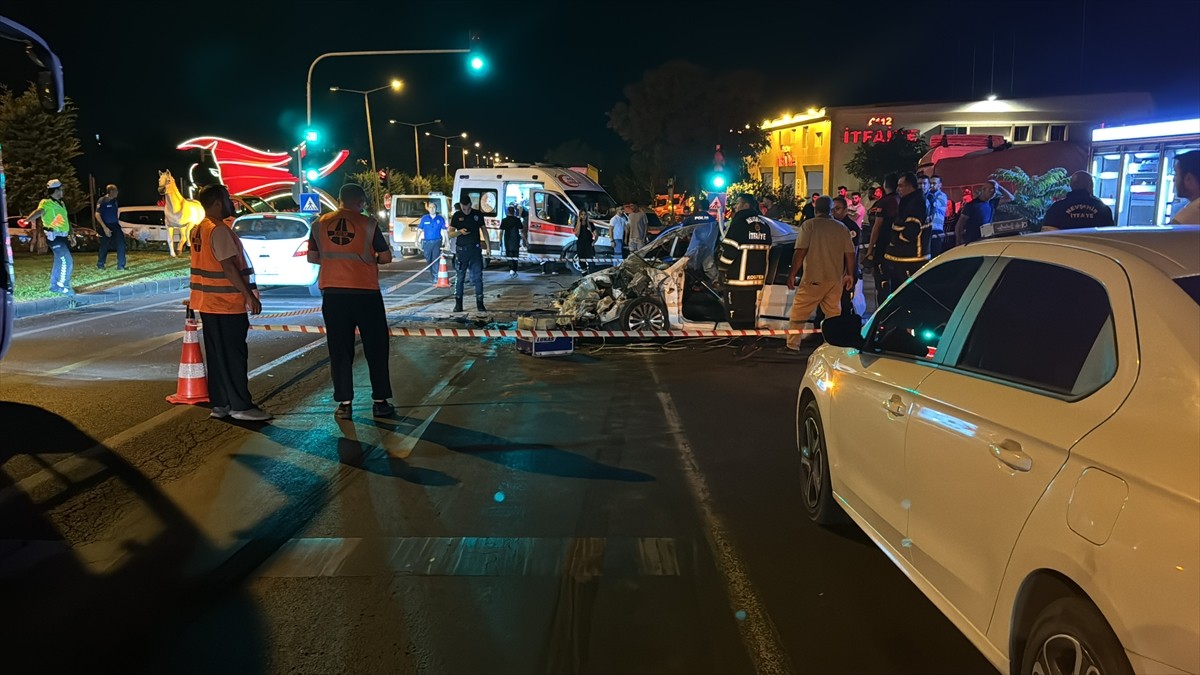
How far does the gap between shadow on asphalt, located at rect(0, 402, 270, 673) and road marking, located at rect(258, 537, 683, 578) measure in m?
0.37

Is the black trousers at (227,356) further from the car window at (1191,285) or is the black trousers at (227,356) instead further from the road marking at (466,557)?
the car window at (1191,285)

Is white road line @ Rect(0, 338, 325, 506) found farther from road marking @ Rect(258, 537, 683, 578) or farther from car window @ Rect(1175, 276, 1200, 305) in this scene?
car window @ Rect(1175, 276, 1200, 305)

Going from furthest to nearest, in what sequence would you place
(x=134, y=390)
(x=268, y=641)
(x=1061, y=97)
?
(x=1061, y=97), (x=134, y=390), (x=268, y=641)

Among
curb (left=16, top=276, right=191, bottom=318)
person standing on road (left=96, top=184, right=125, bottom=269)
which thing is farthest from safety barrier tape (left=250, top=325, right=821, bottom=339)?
person standing on road (left=96, top=184, right=125, bottom=269)

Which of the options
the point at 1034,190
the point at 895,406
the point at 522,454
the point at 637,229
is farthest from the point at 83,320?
the point at 1034,190

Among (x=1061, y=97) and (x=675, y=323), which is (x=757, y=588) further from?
(x=1061, y=97)

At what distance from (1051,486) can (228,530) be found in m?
4.14

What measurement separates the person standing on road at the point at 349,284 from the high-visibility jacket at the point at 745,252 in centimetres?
432

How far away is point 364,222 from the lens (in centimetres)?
686

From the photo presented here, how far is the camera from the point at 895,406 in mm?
3430

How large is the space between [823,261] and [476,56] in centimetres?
1313

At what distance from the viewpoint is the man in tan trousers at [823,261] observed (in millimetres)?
9070

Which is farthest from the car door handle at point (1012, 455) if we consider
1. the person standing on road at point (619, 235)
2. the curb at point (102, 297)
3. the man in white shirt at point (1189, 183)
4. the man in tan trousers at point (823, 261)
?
the person standing on road at point (619, 235)

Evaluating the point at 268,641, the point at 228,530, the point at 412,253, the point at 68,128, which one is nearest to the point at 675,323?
the point at 228,530
